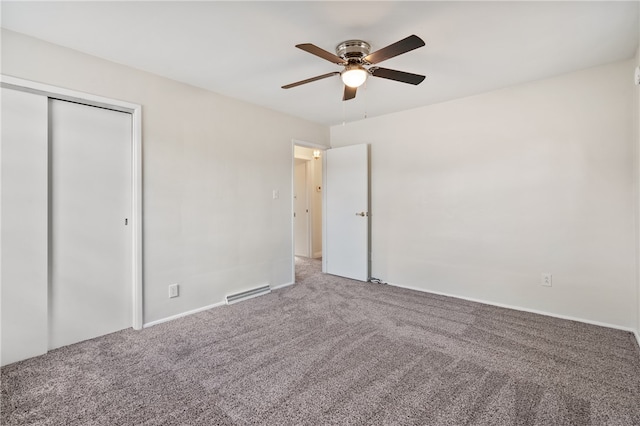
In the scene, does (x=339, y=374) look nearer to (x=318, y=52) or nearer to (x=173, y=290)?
(x=173, y=290)

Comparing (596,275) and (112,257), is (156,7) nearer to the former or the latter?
(112,257)

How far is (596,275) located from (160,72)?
4.45 meters

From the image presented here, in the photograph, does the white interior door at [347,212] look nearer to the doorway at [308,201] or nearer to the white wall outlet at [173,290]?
the doorway at [308,201]

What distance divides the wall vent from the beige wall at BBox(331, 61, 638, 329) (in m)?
1.68

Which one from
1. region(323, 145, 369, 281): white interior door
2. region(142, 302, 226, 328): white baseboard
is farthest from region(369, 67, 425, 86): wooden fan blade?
region(142, 302, 226, 328): white baseboard

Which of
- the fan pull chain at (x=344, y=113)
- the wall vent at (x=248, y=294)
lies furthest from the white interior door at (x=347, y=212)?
the wall vent at (x=248, y=294)

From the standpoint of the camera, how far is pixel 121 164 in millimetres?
2639

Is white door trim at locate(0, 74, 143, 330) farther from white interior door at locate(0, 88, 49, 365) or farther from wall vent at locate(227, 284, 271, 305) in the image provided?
wall vent at locate(227, 284, 271, 305)

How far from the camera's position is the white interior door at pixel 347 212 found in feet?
13.8

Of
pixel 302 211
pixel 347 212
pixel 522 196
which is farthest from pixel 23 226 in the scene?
pixel 302 211

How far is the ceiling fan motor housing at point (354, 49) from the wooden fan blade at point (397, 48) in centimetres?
17

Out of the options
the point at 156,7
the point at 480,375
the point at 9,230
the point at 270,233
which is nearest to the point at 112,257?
the point at 9,230

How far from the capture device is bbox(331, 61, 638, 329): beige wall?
2.62 meters

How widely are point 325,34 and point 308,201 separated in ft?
13.6
